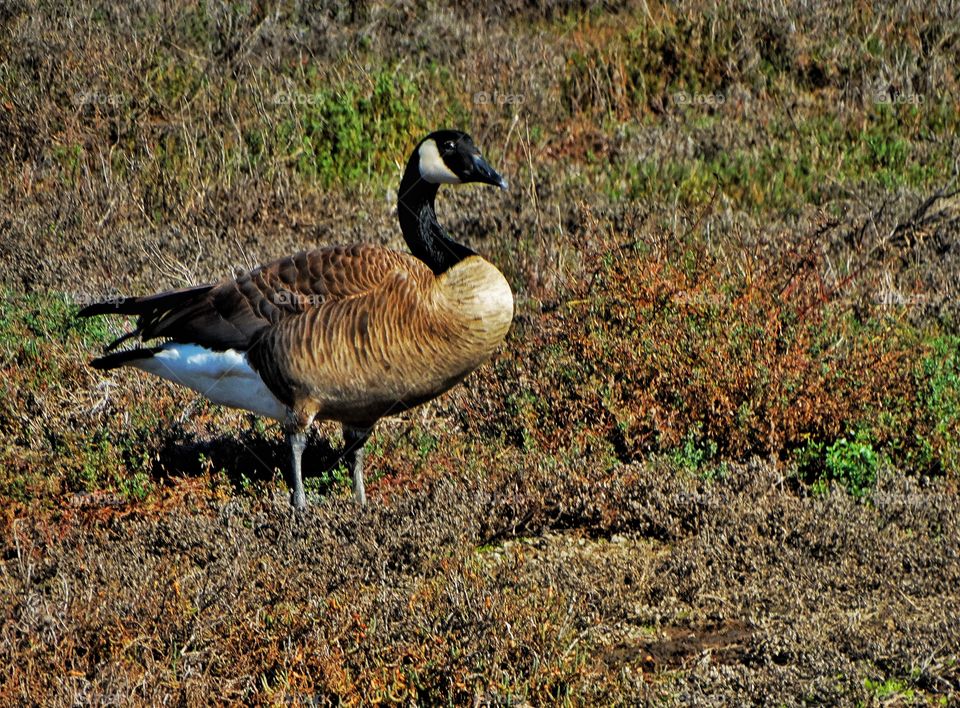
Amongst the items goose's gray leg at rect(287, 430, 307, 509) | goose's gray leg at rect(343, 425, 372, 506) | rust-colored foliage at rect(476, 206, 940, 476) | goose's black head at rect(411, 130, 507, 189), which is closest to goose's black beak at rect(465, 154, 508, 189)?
goose's black head at rect(411, 130, 507, 189)

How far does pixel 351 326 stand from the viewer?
5.68m

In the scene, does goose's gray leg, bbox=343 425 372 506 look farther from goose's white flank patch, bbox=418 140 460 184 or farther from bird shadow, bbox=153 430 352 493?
goose's white flank patch, bbox=418 140 460 184

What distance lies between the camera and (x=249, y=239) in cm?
905

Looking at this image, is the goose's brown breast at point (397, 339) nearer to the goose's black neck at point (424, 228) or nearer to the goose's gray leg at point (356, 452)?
the goose's black neck at point (424, 228)

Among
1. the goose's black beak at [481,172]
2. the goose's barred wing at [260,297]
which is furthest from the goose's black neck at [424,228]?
the goose's black beak at [481,172]

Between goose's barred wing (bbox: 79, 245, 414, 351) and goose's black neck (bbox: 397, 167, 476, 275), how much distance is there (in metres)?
0.11

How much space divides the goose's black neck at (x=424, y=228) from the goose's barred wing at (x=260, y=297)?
113 millimetres

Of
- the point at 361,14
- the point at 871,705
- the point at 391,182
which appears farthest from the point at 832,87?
the point at 871,705

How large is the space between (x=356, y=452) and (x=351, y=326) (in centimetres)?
75

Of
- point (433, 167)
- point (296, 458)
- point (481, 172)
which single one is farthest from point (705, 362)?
point (296, 458)

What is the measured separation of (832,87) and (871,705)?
8.13m

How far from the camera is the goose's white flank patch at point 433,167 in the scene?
6020 millimetres

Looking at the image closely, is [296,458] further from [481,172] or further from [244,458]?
[481,172]

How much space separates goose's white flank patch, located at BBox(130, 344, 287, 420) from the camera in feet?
19.8
